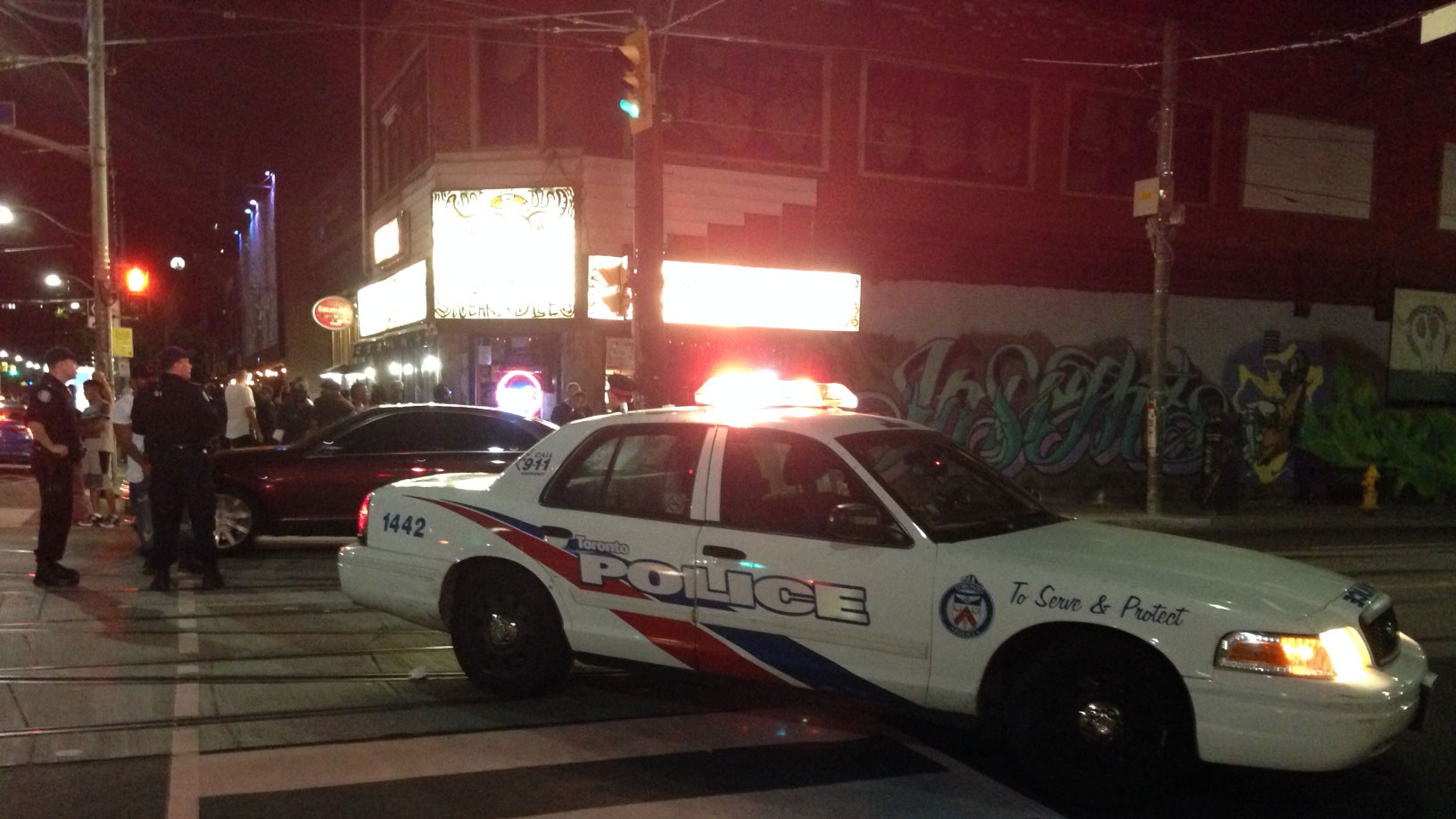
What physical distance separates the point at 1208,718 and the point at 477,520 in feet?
12.3

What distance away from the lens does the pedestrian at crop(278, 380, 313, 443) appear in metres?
14.9

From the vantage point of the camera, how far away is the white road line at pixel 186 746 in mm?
4500

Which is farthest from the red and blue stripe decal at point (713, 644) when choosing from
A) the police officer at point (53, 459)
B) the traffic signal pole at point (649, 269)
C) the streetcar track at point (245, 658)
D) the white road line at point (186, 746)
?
the traffic signal pole at point (649, 269)

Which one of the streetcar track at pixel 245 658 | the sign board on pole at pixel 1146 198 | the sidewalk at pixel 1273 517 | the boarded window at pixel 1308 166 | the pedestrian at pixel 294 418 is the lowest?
the sidewalk at pixel 1273 517

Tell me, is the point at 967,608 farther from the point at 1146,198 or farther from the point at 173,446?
the point at 1146,198

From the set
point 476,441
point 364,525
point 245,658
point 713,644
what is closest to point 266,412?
point 476,441

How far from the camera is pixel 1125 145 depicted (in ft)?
67.9

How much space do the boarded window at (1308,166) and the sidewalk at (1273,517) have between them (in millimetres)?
5751

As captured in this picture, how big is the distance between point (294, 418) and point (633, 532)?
10604 mm

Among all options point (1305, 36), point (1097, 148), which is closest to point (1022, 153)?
point (1097, 148)

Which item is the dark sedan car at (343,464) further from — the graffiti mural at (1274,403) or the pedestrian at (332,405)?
the graffiti mural at (1274,403)

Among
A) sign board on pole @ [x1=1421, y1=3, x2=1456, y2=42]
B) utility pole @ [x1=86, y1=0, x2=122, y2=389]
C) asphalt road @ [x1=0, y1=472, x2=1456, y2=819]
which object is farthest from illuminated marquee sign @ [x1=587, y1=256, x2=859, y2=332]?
sign board on pole @ [x1=1421, y1=3, x2=1456, y2=42]

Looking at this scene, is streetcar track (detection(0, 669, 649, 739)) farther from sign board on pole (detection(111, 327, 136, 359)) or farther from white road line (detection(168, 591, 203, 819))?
sign board on pole (detection(111, 327, 136, 359))

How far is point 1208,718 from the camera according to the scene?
14.1ft
